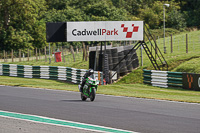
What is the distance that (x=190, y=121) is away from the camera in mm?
10922

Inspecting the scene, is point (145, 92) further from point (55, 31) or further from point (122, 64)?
point (55, 31)

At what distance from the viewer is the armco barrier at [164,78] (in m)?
25.3

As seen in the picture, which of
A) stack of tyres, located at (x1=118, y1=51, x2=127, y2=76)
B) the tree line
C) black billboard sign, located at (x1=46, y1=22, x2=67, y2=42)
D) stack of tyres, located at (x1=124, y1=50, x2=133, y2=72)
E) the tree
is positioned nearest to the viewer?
black billboard sign, located at (x1=46, y1=22, x2=67, y2=42)

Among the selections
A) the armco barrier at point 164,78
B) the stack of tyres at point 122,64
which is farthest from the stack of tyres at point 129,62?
the armco barrier at point 164,78

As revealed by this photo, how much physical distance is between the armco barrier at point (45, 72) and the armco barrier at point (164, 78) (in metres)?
3.29

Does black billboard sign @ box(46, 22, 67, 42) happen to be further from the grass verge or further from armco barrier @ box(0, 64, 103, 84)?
the grass verge

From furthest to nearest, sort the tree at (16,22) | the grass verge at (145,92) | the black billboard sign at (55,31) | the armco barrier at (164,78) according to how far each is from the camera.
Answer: the tree at (16,22)
the black billboard sign at (55,31)
the armco barrier at (164,78)
the grass verge at (145,92)

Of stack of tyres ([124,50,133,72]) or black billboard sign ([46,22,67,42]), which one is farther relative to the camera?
stack of tyres ([124,50,133,72])

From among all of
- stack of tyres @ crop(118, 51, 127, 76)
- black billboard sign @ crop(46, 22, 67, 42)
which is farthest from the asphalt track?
stack of tyres @ crop(118, 51, 127, 76)

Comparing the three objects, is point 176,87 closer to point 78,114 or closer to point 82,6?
point 78,114

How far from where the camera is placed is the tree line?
200 feet

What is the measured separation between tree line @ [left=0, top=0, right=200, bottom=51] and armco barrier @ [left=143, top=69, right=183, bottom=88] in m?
36.1

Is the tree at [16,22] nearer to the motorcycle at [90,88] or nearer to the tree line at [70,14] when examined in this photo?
the tree line at [70,14]

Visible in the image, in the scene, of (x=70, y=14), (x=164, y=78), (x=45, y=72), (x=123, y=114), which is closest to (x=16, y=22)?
(x=70, y=14)
